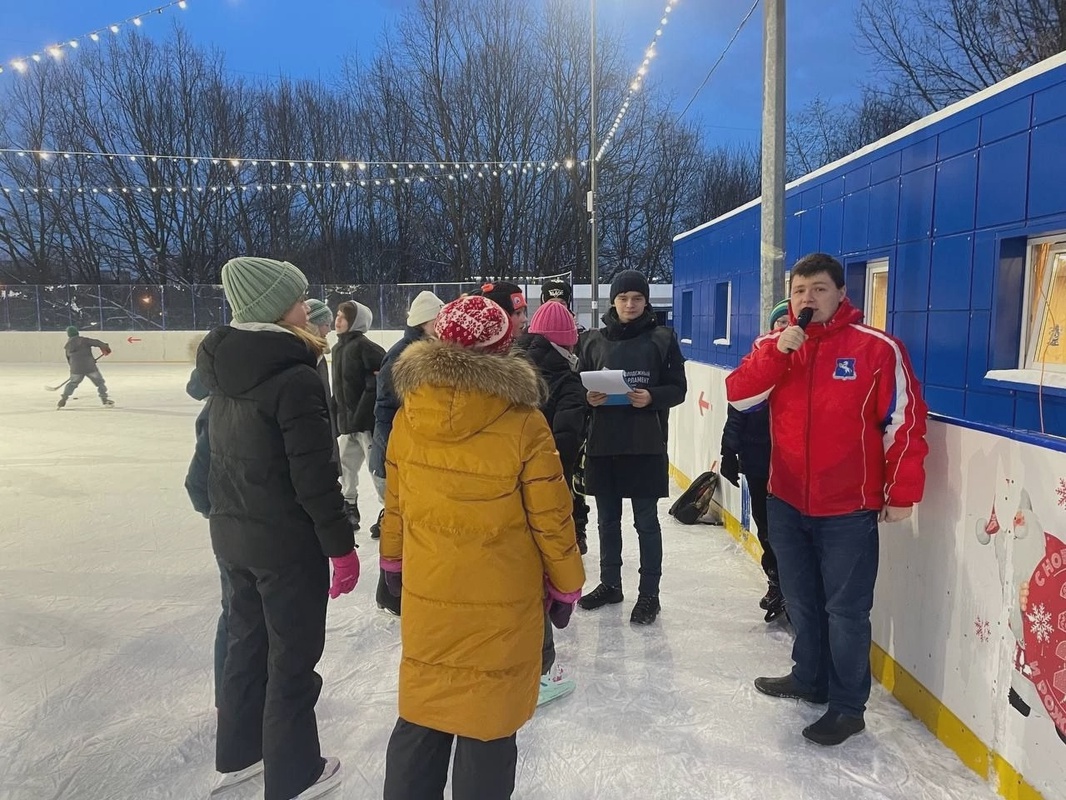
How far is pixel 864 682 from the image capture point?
7.97ft

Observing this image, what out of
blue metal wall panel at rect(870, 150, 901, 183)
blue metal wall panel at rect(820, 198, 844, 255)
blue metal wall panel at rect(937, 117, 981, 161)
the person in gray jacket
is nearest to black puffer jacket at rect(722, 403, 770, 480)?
blue metal wall panel at rect(937, 117, 981, 161)

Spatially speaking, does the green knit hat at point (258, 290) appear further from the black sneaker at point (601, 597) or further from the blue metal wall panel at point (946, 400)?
the blue metal wall panel at point (946, 400)

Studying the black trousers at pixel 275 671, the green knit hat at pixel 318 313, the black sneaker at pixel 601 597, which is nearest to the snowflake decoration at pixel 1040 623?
the black sneaker at pixel 601 597

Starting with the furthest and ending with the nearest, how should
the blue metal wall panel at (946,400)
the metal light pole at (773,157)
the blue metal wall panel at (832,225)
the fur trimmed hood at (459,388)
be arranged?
the blue metal wall panel at (832,225) → the metal light pole at (773,157) → the blue metal wall panel at (946,400) → the fur trimmed hood at (459,388)

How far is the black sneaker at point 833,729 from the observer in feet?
7.89

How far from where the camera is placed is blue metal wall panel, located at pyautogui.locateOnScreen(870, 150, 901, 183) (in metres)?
3.62

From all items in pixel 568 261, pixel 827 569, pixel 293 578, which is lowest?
pixel 827 569

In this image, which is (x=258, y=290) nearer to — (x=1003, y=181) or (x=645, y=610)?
(x=645, y=610)

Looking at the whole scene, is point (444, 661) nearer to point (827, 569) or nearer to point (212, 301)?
point (827, 569)

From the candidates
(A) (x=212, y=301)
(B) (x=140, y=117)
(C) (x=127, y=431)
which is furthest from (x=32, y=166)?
(C) (x=127, y=431)

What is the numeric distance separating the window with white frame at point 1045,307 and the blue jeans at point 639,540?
1.72 meters

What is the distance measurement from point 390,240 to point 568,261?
8.43 metres

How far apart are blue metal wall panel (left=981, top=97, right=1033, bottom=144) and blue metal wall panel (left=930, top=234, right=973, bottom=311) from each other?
0.42 m

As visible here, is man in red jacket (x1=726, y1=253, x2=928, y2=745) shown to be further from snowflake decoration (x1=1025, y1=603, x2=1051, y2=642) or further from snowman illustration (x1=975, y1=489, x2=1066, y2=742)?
snowflake decoration (x1=1025, y1=603, x2=1051, y2=642)
